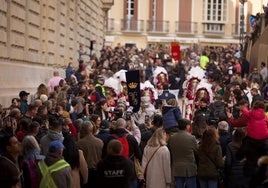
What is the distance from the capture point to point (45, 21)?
102 feet

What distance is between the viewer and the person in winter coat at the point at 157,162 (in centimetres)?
1594

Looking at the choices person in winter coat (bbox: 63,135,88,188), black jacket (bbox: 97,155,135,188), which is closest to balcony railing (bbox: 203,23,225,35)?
person in winter coat (bbox: 63,135,88,188)

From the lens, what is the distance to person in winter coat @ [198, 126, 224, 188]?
15.9m

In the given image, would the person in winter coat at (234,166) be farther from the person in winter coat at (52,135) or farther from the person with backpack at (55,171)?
the person with backpack at (55,171)

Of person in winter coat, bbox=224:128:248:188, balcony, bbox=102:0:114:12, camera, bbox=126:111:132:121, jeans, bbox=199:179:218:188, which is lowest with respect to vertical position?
jeans, bbox=199:179:218:188

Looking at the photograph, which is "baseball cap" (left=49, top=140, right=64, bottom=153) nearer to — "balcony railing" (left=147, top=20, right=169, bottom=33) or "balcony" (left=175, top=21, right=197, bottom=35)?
"balcony railing" (left=147, top=20, right=169, bottom=33)

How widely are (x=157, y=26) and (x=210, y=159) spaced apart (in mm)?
65411

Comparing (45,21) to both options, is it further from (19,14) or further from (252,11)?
(252,11)

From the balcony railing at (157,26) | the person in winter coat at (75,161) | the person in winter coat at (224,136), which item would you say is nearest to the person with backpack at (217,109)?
the person in winter coat at (224,136)

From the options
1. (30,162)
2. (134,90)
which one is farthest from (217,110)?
(30,162)

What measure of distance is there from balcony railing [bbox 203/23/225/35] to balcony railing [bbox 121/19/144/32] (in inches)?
220

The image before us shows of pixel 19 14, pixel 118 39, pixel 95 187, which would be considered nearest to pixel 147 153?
pixel 95 187

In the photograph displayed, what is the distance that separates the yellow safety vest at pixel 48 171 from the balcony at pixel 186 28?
6845 centimetres

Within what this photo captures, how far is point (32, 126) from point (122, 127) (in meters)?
1.86
